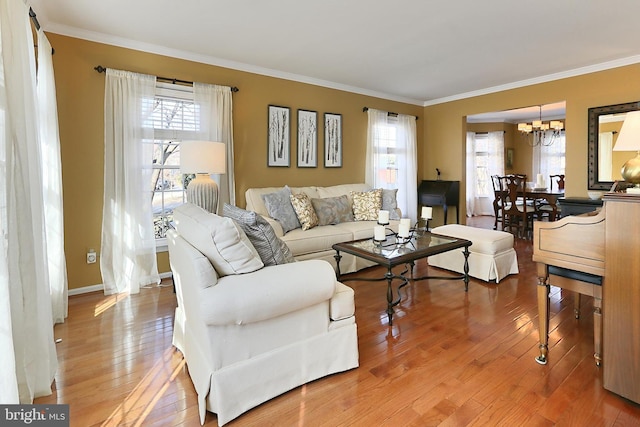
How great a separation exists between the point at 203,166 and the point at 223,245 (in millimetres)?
1843

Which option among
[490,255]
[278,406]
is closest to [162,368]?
[278,406]

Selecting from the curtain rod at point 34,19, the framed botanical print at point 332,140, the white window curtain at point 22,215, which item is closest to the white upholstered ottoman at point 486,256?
the framed botanical print at point 332,140

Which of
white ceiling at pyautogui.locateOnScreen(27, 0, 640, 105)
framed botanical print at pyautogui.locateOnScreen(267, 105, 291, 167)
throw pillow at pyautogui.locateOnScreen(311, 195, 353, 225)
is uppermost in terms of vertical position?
white ceiling at pyautogui.locateOnScreen(27, 0, 640, 105)

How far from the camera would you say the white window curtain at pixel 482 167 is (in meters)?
8.84

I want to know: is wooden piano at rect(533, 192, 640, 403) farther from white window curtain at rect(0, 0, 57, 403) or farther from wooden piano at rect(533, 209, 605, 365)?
white window curtain at rect(0, 0, 57, 403)

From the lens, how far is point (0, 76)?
4.75 ft

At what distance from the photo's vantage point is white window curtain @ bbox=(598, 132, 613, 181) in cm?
416

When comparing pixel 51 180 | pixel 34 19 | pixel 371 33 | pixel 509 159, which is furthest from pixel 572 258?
pixel 509 159

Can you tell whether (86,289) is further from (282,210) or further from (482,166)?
(482,166)

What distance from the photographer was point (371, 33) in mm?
3230

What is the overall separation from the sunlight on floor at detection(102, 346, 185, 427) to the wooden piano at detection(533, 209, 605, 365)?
2156mm

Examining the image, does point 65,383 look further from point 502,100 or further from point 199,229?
point 502,100

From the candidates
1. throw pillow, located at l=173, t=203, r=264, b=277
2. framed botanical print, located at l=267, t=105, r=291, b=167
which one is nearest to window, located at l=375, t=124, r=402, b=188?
framed botanical print, located at l=267, t=105, r=291, b=167

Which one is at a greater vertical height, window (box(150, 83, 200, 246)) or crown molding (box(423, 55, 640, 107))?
crown molding (box(423, 55, 640, 107))
